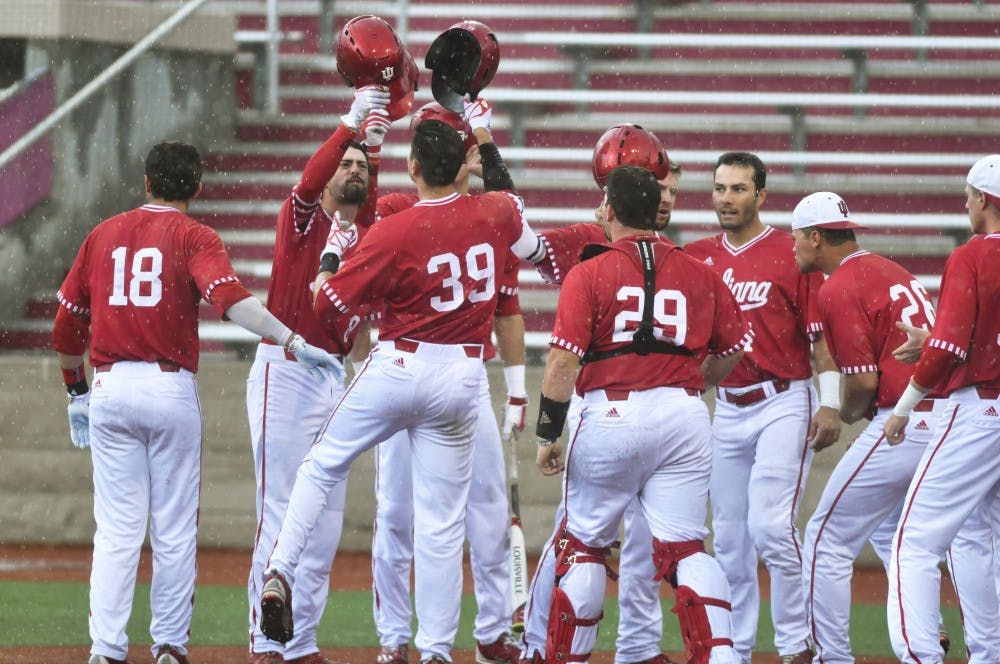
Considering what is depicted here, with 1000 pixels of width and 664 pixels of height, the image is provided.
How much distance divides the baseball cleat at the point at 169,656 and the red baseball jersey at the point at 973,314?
324 centimetres

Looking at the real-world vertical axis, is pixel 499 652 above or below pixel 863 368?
below

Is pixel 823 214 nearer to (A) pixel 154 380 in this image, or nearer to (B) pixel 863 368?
(B) pixel 863 368

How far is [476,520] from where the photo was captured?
20.8 ft

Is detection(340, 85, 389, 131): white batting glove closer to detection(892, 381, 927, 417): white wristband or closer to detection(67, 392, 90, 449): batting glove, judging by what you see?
detection(67, 392, 90, 449): batting glove

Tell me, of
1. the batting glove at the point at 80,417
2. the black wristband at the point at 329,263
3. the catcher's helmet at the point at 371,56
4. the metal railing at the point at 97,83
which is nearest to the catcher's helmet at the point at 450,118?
the catcher's helmet at the point at 371,56

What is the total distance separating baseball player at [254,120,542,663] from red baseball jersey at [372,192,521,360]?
70cm

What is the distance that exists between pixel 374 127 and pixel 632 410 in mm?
1684

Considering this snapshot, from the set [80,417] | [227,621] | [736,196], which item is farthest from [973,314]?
[227,621]

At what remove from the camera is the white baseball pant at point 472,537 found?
617 cm

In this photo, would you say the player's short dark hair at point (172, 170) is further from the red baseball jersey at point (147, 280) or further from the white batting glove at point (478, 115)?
the white batting glove at point (478, 115)

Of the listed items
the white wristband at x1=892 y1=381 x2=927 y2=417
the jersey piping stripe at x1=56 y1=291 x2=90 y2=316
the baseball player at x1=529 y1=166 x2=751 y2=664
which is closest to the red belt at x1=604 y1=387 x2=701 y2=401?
the baseball player at x1=529 y1=166 x2=751 y2=664

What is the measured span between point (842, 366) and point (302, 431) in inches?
92.7

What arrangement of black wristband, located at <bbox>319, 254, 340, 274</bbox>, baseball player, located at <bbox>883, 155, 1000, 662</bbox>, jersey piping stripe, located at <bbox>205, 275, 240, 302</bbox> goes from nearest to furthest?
1. baseball player, located at <bbox>883, 155, 1000, 662</bbox>
2. jersey piping stripe, located at <bbox>205, 275, 240, 302</bbox>
3. black wristband, located at <bbox>319, 254, 340, 274</bbox>

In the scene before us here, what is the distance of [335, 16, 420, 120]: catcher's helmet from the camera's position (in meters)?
5.88
